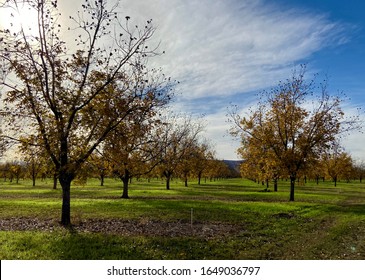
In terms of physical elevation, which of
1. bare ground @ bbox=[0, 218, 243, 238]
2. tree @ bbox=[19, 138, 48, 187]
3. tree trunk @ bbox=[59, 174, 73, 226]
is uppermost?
tree @ bbox=[19, 138, 48, 187]

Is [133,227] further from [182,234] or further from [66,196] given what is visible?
[66,196]

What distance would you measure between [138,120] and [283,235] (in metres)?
10.9

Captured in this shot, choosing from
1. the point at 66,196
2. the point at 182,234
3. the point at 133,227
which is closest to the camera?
the point at 182,234

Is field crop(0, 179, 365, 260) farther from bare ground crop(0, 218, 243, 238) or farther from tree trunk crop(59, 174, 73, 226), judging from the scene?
tree trunk crop(59, 174, 73, 226)

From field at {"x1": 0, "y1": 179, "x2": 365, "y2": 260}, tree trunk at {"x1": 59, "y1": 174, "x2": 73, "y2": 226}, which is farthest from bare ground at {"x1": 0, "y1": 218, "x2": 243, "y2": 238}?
tree trunk at {"x1": 59, "y1": 174, "x2": 73, "y2": 226}

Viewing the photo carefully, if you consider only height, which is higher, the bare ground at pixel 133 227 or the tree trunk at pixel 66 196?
the tree trunk at pixel 66 196

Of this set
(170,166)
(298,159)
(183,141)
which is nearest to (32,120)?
(298,159)

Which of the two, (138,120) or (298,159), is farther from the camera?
(298,159)

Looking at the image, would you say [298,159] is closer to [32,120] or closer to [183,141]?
[32,120]

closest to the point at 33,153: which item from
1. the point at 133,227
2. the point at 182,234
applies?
the point at 133,227

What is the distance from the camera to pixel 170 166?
180 feet

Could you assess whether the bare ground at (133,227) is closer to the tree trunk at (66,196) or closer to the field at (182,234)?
the field at (182,234)

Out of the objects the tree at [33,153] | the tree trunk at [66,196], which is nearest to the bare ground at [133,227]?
the tree trunk at [66,196]

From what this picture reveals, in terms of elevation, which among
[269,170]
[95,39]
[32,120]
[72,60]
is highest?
[95,39]
